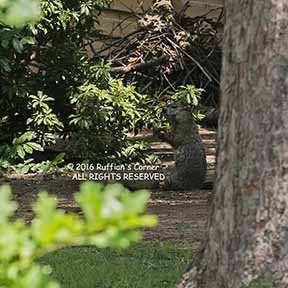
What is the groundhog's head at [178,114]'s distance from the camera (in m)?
9.75

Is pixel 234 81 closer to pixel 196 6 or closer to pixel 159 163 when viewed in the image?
pixel 159 163

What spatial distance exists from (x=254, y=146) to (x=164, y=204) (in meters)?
4.82

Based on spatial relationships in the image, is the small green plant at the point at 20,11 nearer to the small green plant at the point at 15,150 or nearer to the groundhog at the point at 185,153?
the small green plant at the point at 15,150

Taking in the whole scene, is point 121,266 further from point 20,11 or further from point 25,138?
point 20,11

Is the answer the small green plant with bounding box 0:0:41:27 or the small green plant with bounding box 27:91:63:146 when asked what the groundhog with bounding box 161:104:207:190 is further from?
the small green plant with bounding box 0:0:41:27

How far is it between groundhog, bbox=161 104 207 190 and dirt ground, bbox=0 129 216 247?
132mm

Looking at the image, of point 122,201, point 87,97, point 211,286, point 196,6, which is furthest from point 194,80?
point 122,201

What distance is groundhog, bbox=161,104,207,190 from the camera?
9688 mm

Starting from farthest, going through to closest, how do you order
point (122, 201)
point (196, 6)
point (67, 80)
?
point (196, 6)
point (67, 80)
point (122, 201)

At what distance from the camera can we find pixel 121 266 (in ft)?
19.6

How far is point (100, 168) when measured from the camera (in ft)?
33.1

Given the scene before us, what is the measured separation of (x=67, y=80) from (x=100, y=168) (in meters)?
1.31

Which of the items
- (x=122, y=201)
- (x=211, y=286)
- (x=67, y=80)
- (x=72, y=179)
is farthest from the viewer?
(x=67, y=80)

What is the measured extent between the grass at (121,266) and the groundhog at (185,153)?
2992 millimetres
